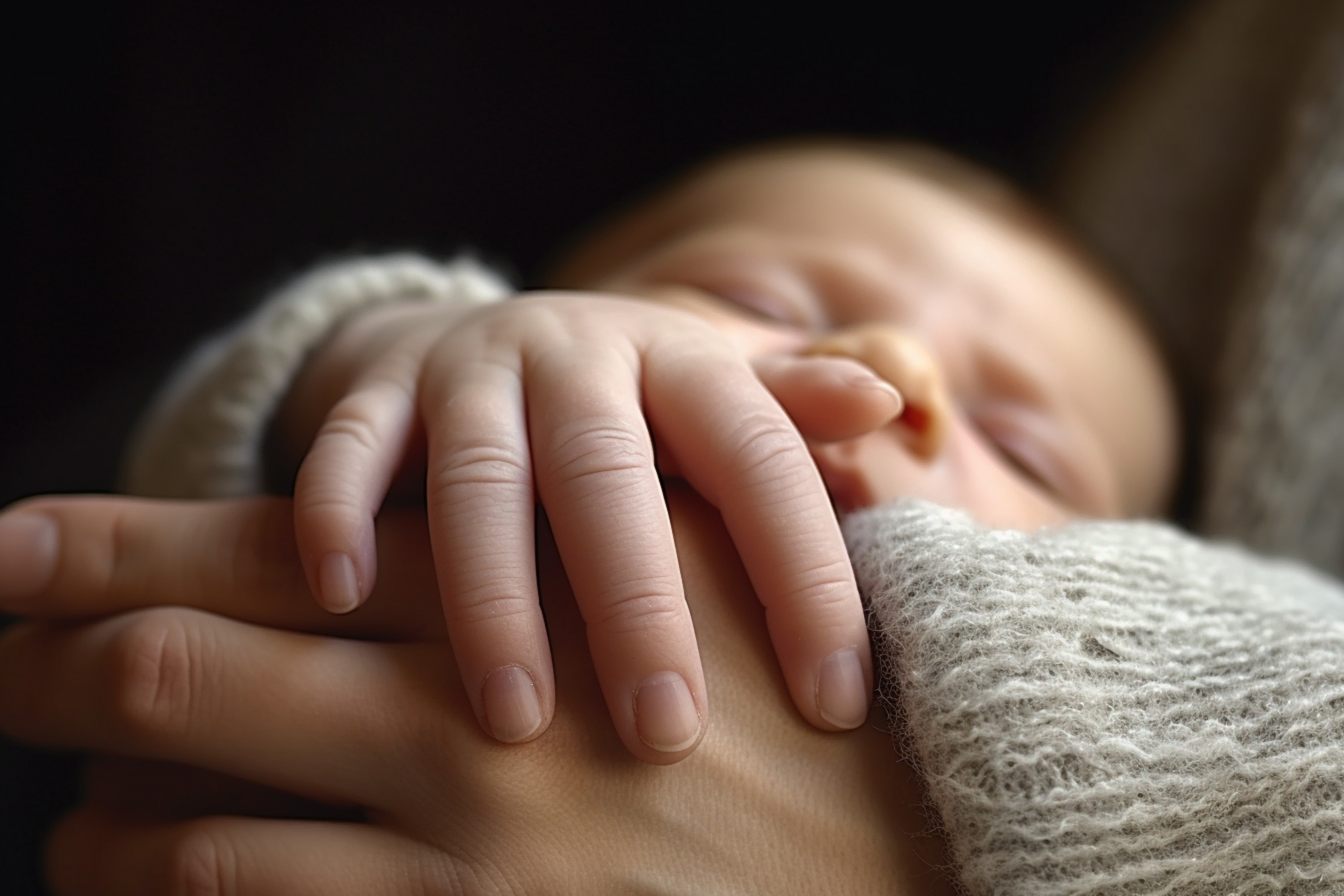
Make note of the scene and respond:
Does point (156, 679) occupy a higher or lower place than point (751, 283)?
lower

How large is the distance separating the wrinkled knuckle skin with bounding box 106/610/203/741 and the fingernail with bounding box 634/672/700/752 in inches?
10.0

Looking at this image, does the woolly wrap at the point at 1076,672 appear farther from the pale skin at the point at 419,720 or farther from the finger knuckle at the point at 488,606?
the finger knuckle at the point at 488,606

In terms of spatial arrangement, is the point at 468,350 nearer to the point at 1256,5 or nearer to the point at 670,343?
the point at 670,343

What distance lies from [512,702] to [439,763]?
0.20 ft

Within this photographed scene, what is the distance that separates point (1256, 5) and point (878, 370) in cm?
96

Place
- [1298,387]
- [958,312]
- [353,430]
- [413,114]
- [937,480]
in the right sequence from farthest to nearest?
[413,114], [1298,387], [958,312], [937,480], [353,430]

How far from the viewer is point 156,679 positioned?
1.87ft

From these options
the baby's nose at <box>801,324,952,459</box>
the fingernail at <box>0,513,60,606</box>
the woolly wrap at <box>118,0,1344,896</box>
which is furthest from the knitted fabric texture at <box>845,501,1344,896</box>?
the fingernail at <box>0,513,60,606</box>

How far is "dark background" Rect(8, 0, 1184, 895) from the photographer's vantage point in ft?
5.16

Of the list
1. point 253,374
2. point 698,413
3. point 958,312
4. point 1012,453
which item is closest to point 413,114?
point 253,374

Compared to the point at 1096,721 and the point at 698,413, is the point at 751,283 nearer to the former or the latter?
the point at 698,413

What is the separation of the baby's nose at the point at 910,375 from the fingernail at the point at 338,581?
0.36 meters

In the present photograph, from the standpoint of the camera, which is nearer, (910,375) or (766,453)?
(766,453)

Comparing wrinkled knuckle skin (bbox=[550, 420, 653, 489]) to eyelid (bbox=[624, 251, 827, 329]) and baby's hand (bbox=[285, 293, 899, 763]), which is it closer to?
baby's hand (bbox=[285, 293, 899, 763])
